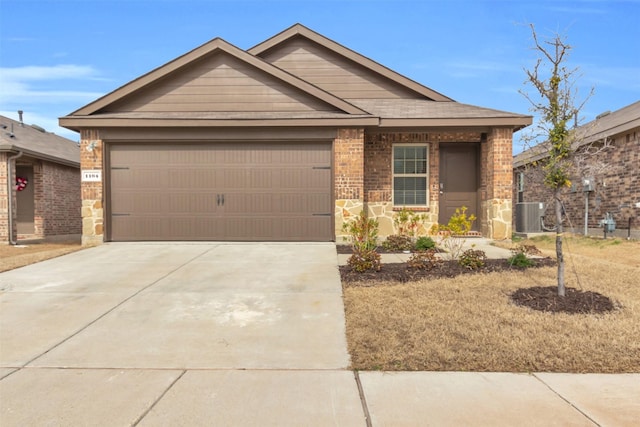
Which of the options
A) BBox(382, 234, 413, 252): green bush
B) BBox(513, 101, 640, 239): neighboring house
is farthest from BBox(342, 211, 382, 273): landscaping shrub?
BBox(513, 101, 640, 239): neighboring house

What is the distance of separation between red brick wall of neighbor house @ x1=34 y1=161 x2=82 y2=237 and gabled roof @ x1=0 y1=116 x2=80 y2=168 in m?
0.45

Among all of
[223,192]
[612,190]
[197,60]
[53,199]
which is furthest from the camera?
Result: [53,199]

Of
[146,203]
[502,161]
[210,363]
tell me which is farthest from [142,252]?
[502,161]

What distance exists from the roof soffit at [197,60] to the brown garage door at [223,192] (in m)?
1.24

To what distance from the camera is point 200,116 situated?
9.97 m

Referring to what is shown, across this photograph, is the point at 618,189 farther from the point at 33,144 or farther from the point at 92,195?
the point at 33,144

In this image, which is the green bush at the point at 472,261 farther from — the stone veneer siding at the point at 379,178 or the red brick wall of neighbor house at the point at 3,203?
the red brick wall of neighbor house at the point at 3,203

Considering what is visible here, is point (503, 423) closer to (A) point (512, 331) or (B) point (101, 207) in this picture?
(A) point (512, 331)

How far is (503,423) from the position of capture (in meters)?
2.62

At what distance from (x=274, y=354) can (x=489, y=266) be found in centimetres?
493

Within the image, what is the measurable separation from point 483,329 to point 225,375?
2747 millimetres

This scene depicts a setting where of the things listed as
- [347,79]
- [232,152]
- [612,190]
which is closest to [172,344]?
[232,152]

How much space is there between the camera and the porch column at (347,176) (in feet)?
32.7

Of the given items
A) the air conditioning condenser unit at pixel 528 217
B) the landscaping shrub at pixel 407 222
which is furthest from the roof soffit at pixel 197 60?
the air conditioning condenser unit at pixel 528 217
